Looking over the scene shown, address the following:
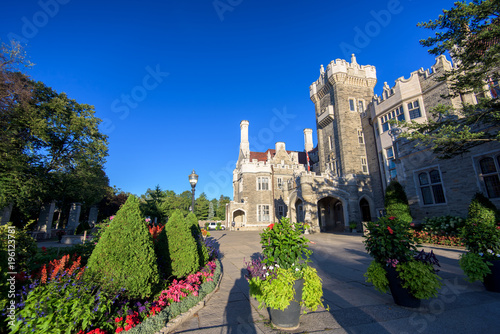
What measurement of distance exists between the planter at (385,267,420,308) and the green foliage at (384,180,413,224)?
1154 cm

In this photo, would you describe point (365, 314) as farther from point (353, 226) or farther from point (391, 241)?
point (353, 226)

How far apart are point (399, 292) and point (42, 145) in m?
29.1

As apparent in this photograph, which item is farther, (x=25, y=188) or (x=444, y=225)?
(x=25, y=188)

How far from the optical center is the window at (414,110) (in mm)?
19078

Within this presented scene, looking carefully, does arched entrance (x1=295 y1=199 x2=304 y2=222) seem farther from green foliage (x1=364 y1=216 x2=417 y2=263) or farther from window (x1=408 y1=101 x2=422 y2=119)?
green foliage (x1=364 y1=216 x2=417 y2=263)

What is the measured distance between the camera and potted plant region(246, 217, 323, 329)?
11.6 feet

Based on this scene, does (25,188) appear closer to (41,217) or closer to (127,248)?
(41,217)

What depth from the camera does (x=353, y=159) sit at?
1011 inches

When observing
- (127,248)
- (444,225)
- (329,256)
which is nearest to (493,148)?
(444,225)

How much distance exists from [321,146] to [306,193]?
10809 millimetres

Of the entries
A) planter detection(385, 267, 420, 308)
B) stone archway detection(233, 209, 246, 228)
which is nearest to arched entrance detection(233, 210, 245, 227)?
stone archway detection(233, 209, 246, 228)

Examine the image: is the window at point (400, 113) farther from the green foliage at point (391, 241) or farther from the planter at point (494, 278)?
the green foliage at point (391, 241)

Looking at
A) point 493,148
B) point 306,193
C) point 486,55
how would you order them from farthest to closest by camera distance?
point 306,193 < point 493,148 < point 486,55

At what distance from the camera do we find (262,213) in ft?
108
